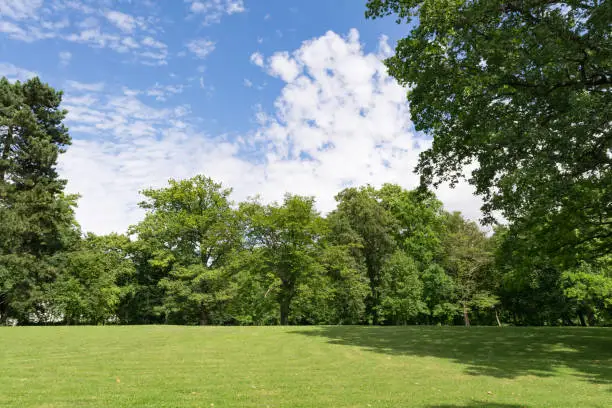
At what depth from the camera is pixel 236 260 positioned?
38.1 metres

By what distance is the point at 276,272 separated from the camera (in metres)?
36.6

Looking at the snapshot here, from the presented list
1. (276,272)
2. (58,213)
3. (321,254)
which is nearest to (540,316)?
(321,254)

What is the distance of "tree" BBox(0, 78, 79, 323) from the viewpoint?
35.4m

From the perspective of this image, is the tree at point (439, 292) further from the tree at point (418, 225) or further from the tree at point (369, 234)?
the tree at point (369, 234)

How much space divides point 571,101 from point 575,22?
3.19 meters

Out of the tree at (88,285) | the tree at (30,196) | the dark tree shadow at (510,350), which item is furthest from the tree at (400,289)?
the tree at (30,196)

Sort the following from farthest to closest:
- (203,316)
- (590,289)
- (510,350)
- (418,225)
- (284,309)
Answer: (418,225), (203,316), (284,309), (590,289), (510,350)

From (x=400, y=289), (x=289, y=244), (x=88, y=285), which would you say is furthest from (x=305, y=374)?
(x=88, y=285)

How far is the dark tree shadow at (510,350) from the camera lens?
1240 centimetres

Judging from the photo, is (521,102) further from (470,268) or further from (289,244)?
(470,268)

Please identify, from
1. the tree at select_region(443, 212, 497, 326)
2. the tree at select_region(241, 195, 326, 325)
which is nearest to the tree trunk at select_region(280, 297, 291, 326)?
the tree at select_region(241, 195, 326, 325)

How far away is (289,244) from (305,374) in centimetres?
2661

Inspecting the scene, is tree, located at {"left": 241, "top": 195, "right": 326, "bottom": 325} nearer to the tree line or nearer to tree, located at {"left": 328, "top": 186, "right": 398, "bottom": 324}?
the tree line

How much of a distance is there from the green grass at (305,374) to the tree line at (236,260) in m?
19.4
